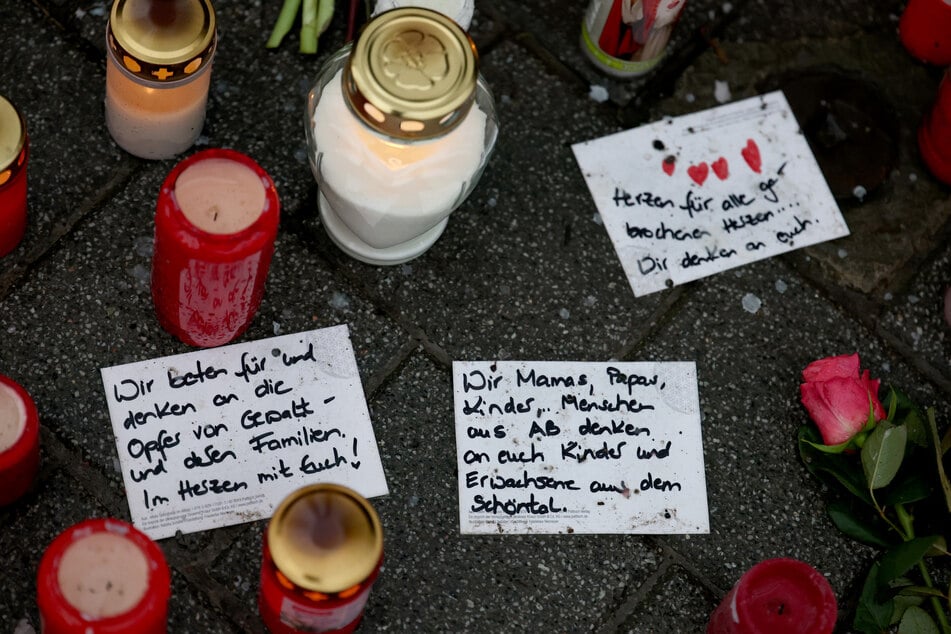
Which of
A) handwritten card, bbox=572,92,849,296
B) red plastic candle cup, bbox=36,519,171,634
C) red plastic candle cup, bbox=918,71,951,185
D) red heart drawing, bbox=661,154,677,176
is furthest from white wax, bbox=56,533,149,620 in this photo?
red plastic candle cup, bbox=918,71,951,185

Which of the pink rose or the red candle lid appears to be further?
the pink rose

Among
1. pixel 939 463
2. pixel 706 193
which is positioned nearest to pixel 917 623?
pixel 939 463

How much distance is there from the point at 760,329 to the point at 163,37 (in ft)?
2.21

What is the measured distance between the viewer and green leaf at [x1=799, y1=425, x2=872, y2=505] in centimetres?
111

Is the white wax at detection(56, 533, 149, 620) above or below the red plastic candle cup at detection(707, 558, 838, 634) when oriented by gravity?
above

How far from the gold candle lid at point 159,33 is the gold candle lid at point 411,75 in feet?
0.56

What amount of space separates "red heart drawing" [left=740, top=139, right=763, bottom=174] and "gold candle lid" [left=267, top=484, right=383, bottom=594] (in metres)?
0.64

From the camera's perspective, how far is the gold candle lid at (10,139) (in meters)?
0.95

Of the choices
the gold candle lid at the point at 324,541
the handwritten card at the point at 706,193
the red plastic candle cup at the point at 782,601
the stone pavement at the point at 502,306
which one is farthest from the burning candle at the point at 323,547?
the handwritten card at the point at 706,193

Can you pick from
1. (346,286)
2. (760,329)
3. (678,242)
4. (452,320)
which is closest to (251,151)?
(346,286)

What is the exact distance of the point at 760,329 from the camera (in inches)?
47.4

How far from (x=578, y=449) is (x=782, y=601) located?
0.25 metres

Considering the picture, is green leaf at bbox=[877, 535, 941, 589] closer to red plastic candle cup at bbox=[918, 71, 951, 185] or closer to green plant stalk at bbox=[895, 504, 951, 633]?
green plant stalk at bbox=[895, 504, 951, 633]

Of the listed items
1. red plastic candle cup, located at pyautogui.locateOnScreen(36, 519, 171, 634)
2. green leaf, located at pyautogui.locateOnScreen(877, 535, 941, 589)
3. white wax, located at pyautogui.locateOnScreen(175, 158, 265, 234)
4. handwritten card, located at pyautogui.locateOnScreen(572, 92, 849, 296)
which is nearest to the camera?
red plastic candle cup, located at pyautogui.locateOnScreen(36, 519, 171, 634)
